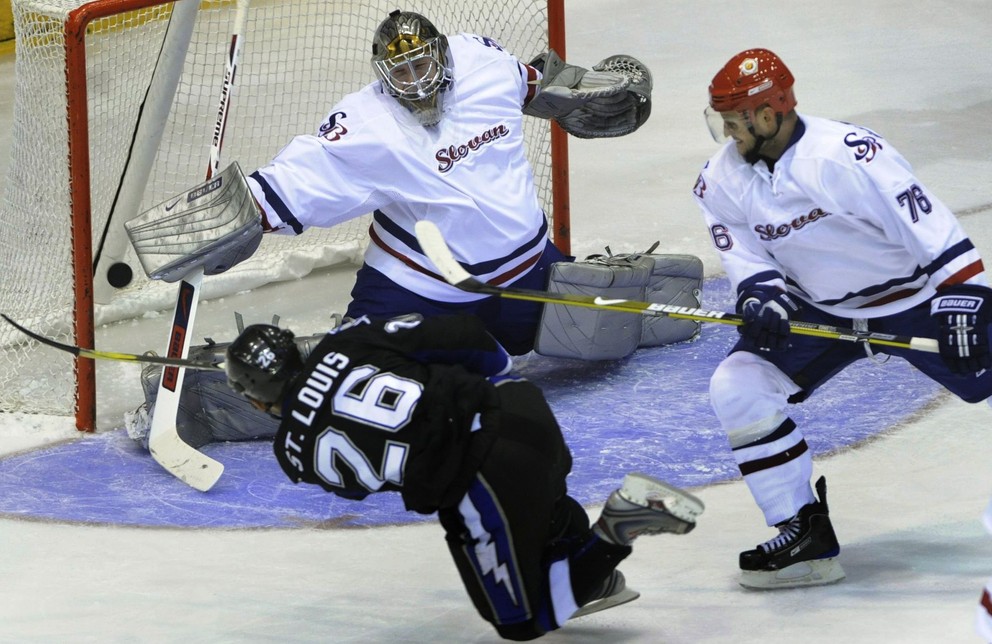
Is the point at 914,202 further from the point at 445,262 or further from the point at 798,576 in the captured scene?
the point at 445,262

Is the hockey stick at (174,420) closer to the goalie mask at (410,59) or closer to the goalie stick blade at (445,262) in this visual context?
the goalie mask at (410,59)

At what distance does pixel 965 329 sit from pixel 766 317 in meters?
0.40

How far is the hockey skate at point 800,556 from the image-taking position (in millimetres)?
3260

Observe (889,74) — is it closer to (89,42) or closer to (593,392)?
(593,392)

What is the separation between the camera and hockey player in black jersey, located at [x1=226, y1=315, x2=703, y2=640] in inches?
109

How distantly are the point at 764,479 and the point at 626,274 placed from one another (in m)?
1.38

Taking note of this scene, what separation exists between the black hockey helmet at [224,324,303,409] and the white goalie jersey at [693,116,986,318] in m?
1.07

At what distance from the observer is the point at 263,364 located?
2793 millimetres

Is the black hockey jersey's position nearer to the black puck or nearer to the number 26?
the number 26

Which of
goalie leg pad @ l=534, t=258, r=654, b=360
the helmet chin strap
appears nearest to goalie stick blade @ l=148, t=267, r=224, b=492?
goalie leg pad @ l=534, t=258, r=654, b=360

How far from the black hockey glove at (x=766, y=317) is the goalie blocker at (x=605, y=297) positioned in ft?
3.83

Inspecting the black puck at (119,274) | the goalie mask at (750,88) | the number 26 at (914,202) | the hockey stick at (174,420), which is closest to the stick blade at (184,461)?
the hockey stick at (174,420)

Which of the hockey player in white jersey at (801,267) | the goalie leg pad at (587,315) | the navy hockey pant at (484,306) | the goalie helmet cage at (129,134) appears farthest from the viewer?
the goalie leg pad at (587,315)

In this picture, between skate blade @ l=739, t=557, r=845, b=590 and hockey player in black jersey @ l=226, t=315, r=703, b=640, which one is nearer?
hockey player in black jersey @ l=226, t=315, r=703, b=640
